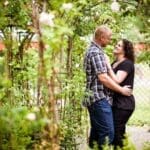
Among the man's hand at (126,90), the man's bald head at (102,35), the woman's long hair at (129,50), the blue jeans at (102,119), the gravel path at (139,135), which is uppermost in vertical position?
the man's bald head at (102,35)

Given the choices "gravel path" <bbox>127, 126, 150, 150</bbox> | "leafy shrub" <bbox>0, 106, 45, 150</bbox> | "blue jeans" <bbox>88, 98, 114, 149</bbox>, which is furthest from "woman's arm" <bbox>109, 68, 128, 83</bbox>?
"leafy shrub" <bbox>0, 106, 45, 150</bbox>

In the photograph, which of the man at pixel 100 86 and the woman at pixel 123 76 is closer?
the man at pixel 100 86

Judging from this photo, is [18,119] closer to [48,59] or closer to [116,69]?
[48,59]

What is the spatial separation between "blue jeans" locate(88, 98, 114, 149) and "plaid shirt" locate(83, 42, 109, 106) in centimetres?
7

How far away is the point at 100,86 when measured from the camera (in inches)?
255

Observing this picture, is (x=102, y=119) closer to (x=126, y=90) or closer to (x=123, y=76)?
(x=126, y=90)

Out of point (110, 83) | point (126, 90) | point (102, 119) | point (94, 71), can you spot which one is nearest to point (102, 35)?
point (94, 71)

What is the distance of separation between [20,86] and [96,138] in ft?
4.15

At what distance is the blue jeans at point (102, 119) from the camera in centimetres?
645

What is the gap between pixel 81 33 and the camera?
24.7ft

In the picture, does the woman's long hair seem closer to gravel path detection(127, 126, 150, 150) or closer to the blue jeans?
the blue jeans

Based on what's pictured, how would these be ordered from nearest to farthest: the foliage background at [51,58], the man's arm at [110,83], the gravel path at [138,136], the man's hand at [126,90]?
the foliage background at [51,58]
the man's arm at [110,83]
the man's hand at [126,90]
the gravel path at [138,136]

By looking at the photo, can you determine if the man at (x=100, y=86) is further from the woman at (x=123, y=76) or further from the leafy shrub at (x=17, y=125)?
the leafy shrub at (x=17, y=125)

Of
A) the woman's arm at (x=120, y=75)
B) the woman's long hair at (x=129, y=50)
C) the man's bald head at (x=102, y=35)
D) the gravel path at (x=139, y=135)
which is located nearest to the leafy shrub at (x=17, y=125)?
the man's bald head at (x=102, y=35)
